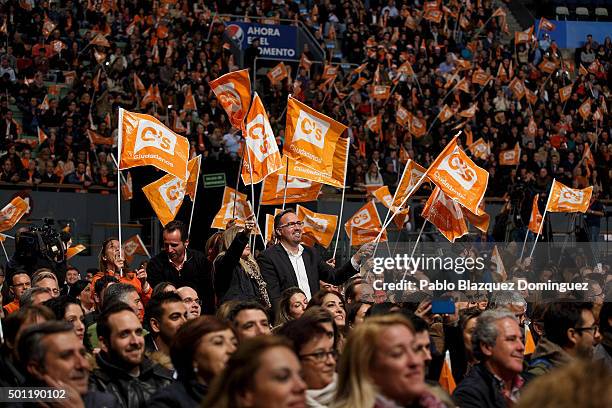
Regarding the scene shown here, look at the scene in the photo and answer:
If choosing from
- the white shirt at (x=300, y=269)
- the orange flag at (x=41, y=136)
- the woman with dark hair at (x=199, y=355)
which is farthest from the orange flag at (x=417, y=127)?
the woman with dark hair at (x=199, y=355)

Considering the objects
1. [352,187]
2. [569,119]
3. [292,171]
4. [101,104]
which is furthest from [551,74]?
[292,171]

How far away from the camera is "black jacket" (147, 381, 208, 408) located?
218 inches

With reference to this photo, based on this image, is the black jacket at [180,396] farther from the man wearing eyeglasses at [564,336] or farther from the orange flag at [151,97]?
the orange flag at [151,97]

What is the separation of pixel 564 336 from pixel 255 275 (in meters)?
3.18

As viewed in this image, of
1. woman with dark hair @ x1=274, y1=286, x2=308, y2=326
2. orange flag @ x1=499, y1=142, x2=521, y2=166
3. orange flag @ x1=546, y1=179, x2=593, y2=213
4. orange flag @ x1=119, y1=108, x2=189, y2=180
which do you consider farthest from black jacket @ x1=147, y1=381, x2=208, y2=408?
orange flag @ x1=499, y1=142, x2=521, y2=166

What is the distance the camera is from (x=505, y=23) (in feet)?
108

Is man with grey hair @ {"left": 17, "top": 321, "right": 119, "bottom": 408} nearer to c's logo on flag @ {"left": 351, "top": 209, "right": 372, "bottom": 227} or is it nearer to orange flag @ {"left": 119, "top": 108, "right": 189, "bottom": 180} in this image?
orange flag @ {"left": 119, "top": 108, "right": 189, "bottom": 180}

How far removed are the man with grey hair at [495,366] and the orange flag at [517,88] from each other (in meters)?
22.2

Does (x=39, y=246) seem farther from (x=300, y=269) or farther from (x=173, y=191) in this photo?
(x=300, y=269)

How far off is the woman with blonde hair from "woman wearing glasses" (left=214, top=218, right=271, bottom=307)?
4.02 m

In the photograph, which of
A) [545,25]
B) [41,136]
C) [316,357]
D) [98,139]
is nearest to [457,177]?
[316,357]

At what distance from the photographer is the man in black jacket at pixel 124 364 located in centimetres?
641

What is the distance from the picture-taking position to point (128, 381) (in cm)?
650

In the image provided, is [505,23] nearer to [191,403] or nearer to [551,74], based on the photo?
[551,74]
